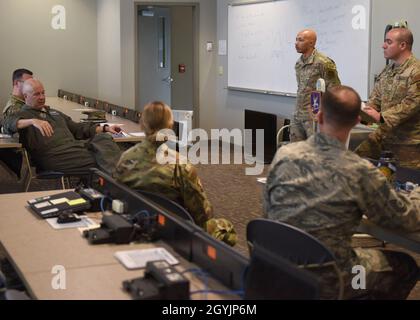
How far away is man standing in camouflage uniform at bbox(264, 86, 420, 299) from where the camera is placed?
8.35 ft

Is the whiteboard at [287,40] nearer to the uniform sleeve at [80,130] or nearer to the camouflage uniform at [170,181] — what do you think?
the uniform sleeve at [80,130]

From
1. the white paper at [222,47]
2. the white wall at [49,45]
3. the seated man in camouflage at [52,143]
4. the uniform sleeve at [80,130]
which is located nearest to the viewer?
the seated man in camouflage at [52,143]

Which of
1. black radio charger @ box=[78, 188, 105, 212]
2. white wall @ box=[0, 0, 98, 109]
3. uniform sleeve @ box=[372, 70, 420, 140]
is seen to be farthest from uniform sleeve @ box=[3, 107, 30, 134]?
white wall @ box=[0, 0, 98, 109]

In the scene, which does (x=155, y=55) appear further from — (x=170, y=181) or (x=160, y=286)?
(x=160, y=286)

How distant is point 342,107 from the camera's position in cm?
264

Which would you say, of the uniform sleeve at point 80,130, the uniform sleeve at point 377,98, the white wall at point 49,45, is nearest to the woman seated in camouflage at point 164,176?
the uniform sleeve at point 377,98

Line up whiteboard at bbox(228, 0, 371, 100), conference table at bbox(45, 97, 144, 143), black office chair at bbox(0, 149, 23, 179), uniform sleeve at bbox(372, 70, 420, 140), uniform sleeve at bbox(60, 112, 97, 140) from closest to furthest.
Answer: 1. uniform sleeve at bbox(372, 70, 420, 140)
2. conference table at bbox(45, 97, 144, 143)
3. uniform sleeve at bbox(60, 112, 97, 140)
4. black office chair at bbox(0, 149, 23, 179)
5. whiteboard at bbox(228, 0, 371, 100)

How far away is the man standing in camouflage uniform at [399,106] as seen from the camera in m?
4.84

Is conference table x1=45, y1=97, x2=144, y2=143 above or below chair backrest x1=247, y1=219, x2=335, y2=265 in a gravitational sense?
above

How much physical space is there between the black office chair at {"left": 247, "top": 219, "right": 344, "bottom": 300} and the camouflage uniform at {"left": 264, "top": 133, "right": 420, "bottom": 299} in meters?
0.08

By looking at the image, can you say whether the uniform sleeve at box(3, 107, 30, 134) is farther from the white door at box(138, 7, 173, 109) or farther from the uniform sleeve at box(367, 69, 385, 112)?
the white door at box(138, 7, 173, 109)

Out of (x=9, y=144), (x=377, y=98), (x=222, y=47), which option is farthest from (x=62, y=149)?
(x=222, y=47)

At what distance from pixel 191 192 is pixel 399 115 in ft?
7.22
